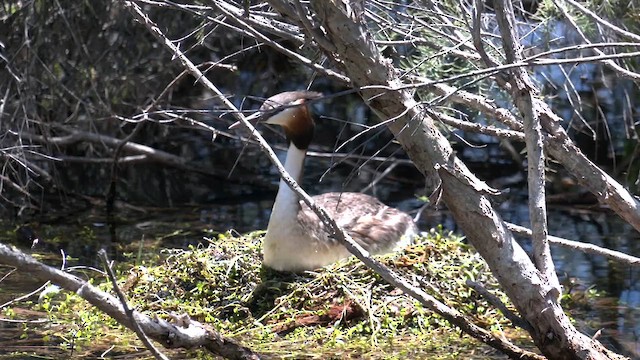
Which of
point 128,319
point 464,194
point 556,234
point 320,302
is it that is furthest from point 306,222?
point 128,319

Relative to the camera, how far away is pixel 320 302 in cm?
596

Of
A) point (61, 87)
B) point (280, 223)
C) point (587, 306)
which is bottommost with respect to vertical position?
point (587, 306)

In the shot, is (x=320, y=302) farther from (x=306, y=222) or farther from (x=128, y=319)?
(x=128, y=319)

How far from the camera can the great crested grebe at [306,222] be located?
6.28m

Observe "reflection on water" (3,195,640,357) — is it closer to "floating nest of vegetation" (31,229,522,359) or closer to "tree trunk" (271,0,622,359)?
"floating nest of vegetation" (31,229,522,359)

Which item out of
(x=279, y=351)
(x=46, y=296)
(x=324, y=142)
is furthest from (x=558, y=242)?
(x=324, y=142)

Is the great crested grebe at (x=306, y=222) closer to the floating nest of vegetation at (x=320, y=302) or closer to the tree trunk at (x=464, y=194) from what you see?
the floating nest of vegetation at (x=320, y=302)

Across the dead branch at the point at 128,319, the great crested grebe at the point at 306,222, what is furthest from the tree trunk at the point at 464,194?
the great crested grebe at the point at 306,222

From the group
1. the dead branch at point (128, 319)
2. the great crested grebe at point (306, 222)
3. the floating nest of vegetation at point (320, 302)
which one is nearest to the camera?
the dead branch at point (128, 319)

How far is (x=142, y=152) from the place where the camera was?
9492 mm

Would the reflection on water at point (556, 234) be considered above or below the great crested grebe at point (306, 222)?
below

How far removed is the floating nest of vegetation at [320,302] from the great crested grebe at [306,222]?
105 mm

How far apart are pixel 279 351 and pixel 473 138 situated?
17.9 feet

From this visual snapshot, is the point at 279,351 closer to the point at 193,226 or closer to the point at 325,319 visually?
the point at 325,319
